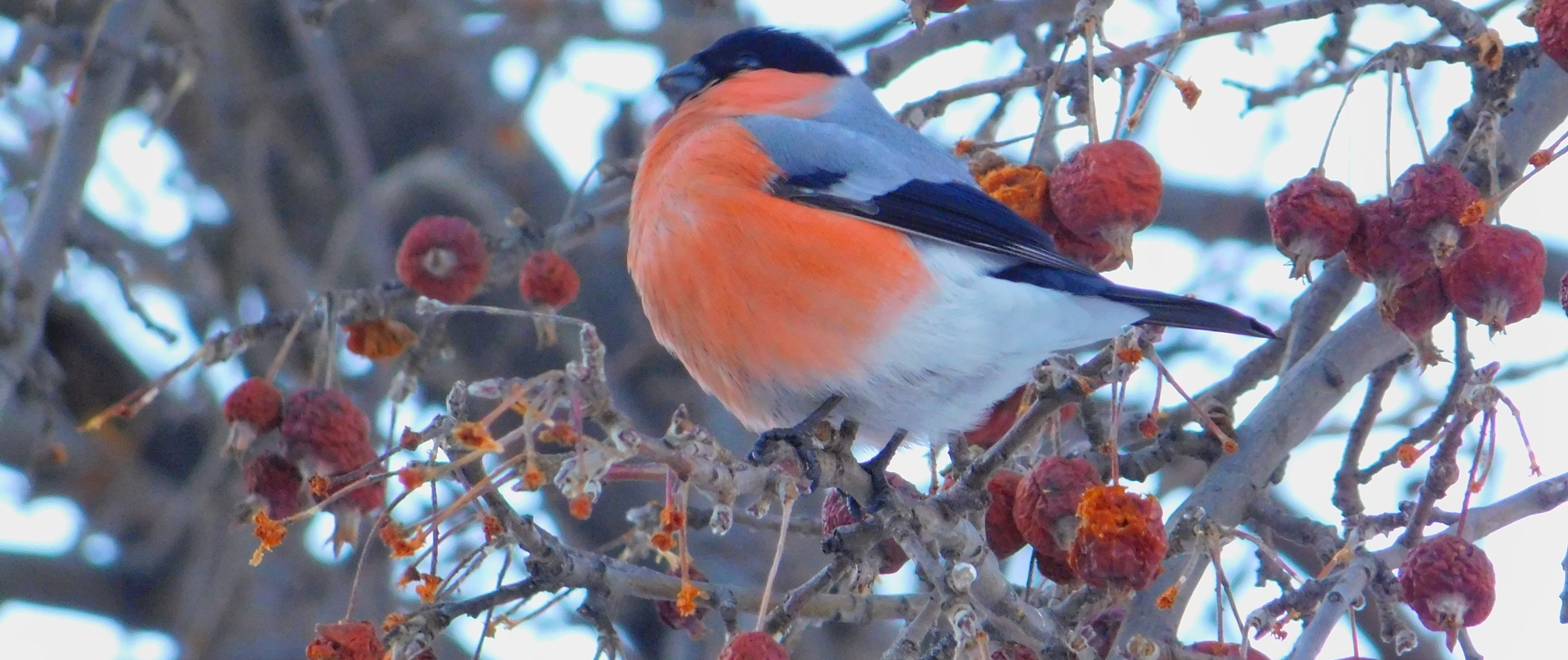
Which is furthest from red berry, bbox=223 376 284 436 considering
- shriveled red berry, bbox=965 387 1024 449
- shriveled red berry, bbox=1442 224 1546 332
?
shriveled red berry, bbox=1442 224 1546 332

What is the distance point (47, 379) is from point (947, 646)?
1.95 metres

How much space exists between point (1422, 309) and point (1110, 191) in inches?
17.2

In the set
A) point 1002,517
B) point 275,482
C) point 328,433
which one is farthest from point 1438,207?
point 275,482

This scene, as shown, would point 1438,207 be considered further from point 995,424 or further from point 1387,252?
point 995,424

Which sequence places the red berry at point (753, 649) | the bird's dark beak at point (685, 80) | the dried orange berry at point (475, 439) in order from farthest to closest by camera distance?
1. the bird's dark beak at point (685, 80)
2. the red berry at point (753, 649)
3. the dried orange berry at point (475, 439)

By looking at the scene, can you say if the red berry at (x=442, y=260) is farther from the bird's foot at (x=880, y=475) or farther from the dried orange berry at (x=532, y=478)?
the dried orange berry at (x=532, y=478)

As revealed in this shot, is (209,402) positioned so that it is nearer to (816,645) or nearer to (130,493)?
(130,493)

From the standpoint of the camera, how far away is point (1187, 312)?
2.32m

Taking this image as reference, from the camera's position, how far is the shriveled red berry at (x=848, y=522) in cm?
224

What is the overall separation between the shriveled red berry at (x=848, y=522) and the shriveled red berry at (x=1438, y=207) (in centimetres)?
79

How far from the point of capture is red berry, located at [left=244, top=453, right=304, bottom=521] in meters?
2.36

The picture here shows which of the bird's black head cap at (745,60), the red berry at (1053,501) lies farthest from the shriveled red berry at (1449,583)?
the bird's black head cap at (745,60)

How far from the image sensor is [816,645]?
446cm

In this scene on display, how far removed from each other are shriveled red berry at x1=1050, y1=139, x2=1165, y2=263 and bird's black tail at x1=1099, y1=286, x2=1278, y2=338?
11 cm
